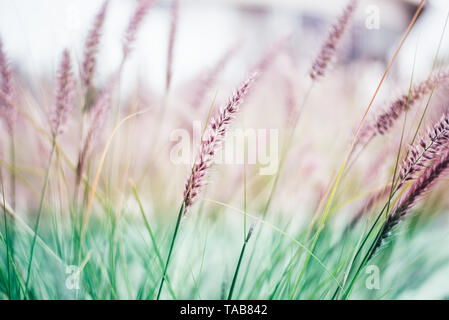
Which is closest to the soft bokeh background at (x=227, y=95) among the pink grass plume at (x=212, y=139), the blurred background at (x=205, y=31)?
the blurred background at (x=205, y=31)

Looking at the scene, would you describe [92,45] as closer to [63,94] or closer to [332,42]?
[63,94]

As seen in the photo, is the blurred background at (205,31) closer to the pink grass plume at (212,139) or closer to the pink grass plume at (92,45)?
the pink grass plume at (92,45)

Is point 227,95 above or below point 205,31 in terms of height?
below

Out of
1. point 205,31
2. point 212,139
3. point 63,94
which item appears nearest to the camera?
point 212,139

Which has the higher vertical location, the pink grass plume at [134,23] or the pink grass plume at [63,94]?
the pink grass plume at [134,23]

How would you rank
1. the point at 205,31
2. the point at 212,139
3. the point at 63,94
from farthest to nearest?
the point at 205,31
the point at 63,94
the point at 212,139

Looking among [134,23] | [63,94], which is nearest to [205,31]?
[134,23]

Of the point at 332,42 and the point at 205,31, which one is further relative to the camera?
the point at 205,31

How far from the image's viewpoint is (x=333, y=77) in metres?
0.57

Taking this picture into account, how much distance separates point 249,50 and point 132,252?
42cm

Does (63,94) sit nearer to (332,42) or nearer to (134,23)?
(134,23)

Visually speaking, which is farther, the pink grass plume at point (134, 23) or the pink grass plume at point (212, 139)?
the pink grass plume at point (134, 23)

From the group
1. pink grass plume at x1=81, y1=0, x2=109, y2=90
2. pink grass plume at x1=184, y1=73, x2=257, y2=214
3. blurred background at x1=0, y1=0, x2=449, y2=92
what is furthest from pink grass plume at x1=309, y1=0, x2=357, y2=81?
pink grass plume at x1=81, y1=0, x2=109, y2=90
